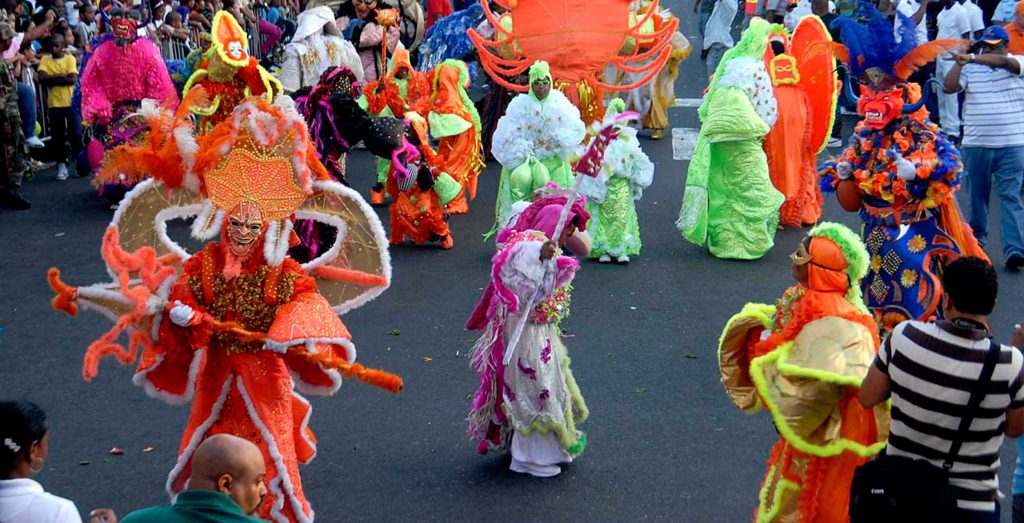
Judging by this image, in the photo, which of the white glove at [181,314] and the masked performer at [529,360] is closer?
the white glove at [181,314]

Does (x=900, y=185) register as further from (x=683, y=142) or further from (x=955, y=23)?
(x=955, y=23)

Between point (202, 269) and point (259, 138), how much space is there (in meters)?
0.59

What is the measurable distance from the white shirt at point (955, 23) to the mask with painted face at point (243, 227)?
1212 centimetres

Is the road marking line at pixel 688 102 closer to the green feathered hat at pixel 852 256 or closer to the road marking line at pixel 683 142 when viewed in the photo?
the road marking line at pixel 683 142

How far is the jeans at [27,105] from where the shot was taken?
12672mm

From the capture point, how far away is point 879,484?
3.77 meters

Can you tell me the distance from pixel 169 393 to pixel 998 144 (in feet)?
23.9

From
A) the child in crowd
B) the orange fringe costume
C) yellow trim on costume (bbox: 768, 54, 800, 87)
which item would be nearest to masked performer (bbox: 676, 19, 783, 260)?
yellow trim on costume (bbox: 768, 54, 800, 87)

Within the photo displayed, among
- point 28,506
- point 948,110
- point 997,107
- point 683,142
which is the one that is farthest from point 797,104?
point 28,506

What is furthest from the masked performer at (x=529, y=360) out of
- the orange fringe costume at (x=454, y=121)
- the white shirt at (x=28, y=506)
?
the orange fringe costume at (x=454, y=121)

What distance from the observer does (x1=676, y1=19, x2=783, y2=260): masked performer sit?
32.1ft

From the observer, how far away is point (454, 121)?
37.1ft

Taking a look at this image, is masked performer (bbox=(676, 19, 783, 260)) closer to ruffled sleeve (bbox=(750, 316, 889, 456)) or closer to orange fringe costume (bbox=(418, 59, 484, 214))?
orange fringe costume (bbox=(418, 59, 484, 214))

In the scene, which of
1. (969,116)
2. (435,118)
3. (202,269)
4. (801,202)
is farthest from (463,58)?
(202,269)
